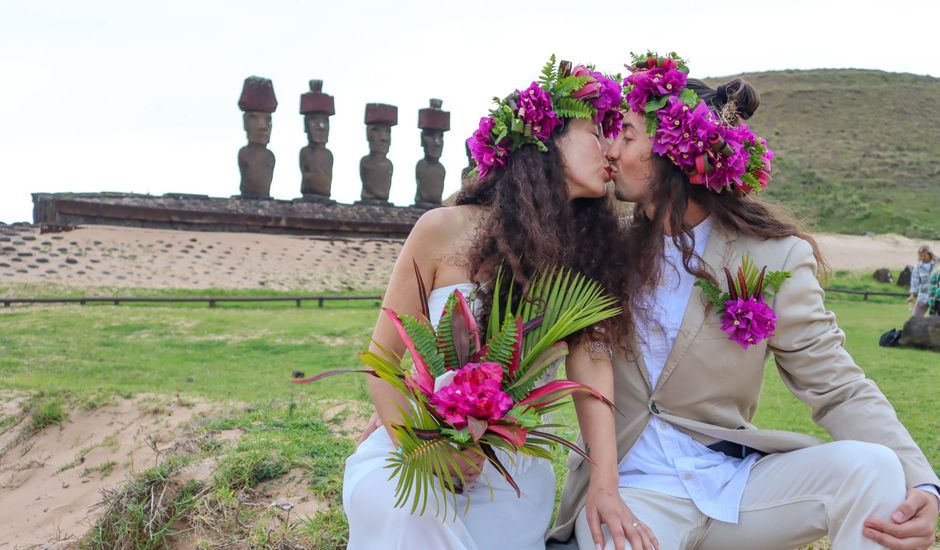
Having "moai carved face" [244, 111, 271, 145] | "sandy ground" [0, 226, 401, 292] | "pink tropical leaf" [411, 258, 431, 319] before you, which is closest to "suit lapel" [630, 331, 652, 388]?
"pink tropical leaf" [411, 258, 431, 319]

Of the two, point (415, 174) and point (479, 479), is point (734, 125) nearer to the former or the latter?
point (479, 479)

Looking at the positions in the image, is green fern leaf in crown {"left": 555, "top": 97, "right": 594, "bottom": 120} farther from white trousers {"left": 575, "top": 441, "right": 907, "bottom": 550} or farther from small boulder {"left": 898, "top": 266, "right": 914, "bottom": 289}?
small boulder {"left": 898, "top": 266, "right": 914, "bottom": 289}

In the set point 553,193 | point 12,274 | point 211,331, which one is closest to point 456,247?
point 553,193

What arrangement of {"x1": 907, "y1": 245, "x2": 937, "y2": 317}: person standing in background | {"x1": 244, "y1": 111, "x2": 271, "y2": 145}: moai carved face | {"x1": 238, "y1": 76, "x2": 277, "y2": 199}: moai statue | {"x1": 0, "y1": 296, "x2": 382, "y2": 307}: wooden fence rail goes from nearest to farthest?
{"x1": 907, "y1": 245, "x2": 937, "y2": 317}: person standing in background < {"x1": 0, "y1": 296, "x2": 382, "y2": 307}: wooden fence rail < {"x1": 238, "y1": 76, "x2": 277, "y2": 199}: moai statue < {"x1": 244, "y1": 111, "x2": 271, "y2": 145}: moai carved face

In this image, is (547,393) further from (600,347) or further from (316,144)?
(316,144)

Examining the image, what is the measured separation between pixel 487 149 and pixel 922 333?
11303mm

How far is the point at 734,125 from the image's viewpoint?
3.69 meters

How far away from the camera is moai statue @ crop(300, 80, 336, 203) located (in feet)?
89.4

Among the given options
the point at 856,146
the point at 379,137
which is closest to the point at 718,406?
the point at 379,137

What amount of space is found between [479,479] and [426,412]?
556 mm

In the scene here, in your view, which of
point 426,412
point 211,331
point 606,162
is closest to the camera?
point 426,412

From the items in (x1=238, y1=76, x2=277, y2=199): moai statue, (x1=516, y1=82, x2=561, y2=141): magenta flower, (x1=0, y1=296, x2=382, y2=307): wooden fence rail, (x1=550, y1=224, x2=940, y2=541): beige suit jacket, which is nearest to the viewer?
(x1=550, y1=224, x2=940, y2=541): beige suit jacket

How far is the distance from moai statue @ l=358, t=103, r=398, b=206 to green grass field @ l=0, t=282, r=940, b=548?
1185 cm

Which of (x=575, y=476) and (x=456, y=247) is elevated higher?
(x=456, y=247)
